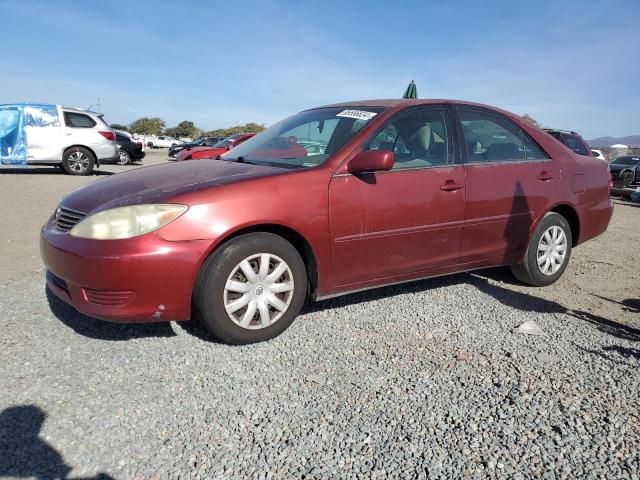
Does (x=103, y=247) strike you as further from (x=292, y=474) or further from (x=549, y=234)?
(x=549, y=234)

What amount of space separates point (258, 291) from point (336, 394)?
0.83 metres

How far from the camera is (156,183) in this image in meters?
3.16

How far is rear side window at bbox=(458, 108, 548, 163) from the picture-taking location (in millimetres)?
3953

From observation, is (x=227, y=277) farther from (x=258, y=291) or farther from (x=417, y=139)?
(x=417, y=139)

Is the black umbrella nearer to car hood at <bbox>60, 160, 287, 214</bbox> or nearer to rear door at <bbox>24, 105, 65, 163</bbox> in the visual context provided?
car hood at <bbox>60, 160, 287, 214</bbox>

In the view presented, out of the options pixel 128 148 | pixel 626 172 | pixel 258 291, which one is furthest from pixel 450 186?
pixel 626 172

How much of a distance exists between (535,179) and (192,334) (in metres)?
3.05

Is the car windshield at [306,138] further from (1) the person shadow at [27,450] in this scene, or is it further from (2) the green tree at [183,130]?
(2) the green tree at [183,130]

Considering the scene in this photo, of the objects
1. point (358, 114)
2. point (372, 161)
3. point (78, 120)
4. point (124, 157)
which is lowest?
point (124, 157)

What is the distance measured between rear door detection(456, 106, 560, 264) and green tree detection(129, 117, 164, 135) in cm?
7838

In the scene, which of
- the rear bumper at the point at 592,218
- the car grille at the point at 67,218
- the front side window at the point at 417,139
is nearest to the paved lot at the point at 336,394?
the car grille at the point at 67,218

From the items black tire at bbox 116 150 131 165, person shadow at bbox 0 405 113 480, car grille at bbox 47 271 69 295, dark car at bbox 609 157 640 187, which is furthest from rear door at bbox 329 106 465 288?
dark car at bbox 609 157 640 187

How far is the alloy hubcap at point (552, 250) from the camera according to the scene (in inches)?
172

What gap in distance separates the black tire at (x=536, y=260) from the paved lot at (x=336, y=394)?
0.41m
